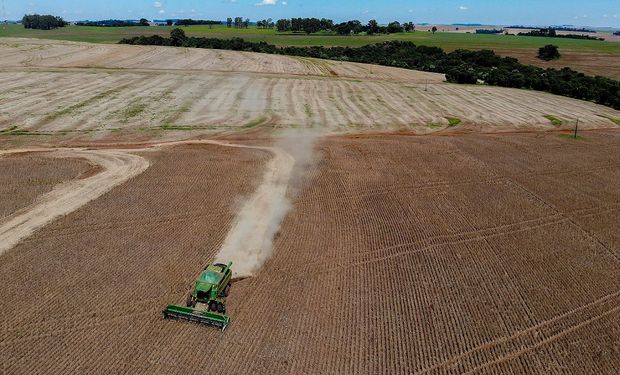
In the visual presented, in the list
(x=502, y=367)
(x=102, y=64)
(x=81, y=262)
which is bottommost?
(x=502, y=367)

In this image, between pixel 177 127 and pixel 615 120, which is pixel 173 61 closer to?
pixel 177 127

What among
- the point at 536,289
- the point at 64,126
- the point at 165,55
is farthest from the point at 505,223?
the point at 165,55

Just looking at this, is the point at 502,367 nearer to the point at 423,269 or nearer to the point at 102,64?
the point at 423,269

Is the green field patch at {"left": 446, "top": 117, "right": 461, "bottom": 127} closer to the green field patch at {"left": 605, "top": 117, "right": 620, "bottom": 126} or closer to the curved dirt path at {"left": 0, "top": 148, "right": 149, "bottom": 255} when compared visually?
the green field patch at {"left": 605, "top": 117, "right": 620, "bottom": 126}

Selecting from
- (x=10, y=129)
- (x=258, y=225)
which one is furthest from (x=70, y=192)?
(x=10, y=129)

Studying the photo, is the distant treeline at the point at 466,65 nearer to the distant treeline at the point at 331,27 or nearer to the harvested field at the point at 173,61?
the harvested field at the point at 173,61

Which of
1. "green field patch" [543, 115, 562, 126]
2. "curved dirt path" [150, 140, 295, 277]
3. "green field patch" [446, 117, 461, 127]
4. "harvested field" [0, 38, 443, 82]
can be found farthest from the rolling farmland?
"harvested field" [0, 38, 443, 82]
